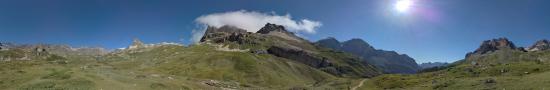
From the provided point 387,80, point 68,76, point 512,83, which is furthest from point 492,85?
point 68,76

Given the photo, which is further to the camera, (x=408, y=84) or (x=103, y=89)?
(x=408, y=84)

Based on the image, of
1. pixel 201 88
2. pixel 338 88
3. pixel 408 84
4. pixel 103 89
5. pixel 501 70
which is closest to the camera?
pixel 103 89

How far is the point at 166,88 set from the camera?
87.7 meters

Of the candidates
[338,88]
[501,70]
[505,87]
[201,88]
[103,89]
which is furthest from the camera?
[501,70]

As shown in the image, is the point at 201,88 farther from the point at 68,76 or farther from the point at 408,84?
the point at 408,84

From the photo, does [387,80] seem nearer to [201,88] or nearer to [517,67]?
[517,67]

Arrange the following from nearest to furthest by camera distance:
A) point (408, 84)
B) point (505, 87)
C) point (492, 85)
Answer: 1. point (505, 87)
2. point (492, 85)
3. point (408, 84)

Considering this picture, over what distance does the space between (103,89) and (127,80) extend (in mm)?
16927

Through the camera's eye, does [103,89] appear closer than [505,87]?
Yes

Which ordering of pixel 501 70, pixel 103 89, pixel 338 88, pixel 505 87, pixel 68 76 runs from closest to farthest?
pixel 103 89, pixel 68 76, pixel 505 87, pixel 338 88, pixel 501 70

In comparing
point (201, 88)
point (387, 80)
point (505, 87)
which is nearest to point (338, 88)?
point (387, 80)

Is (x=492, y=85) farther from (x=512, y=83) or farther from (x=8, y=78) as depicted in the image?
(x=8, y=78)

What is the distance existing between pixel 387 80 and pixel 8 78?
304 feet

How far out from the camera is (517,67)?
154 meters
